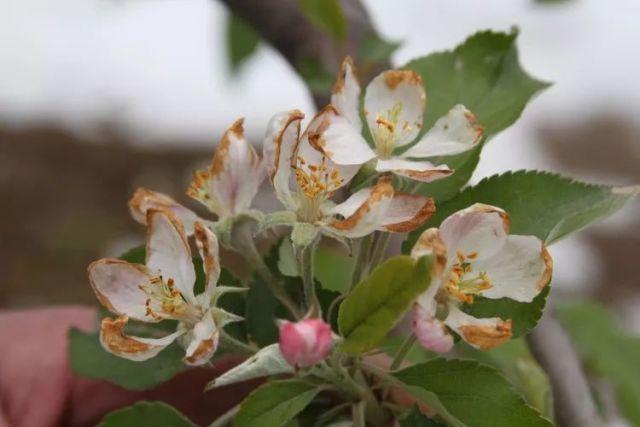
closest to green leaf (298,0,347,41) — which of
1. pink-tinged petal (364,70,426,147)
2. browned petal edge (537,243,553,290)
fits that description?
pink-tinged petal (364,70,426,147)

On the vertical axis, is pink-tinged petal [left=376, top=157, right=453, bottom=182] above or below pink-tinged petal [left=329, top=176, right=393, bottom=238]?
above

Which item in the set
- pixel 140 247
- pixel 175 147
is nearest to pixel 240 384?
pixel 140 247

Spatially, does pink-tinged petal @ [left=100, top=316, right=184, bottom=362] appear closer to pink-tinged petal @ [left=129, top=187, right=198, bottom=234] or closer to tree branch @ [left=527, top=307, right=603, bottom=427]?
pink-tinged petal @ [left=129, top=187, right=198, bottom=234]

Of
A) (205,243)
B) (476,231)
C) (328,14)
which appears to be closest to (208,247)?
(205,243)

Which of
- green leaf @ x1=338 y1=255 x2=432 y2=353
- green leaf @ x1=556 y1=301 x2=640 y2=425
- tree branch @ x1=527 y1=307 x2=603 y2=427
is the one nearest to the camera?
green leaf @ x1=338 y1=255 x2=432 y2=353

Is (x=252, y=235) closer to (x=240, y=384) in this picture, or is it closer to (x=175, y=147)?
(x=240, y=384)

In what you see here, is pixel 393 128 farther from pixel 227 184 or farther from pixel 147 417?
pixel 147 417
